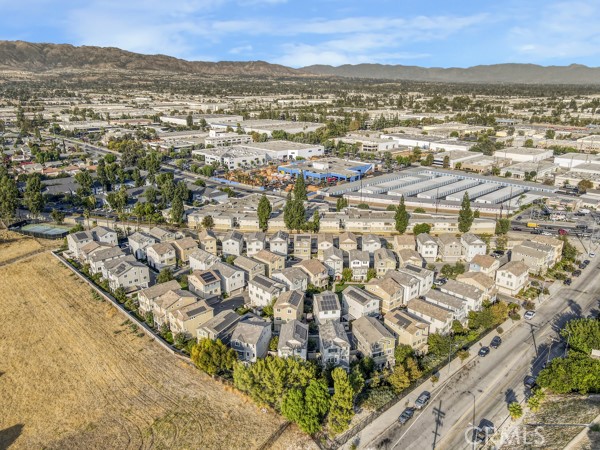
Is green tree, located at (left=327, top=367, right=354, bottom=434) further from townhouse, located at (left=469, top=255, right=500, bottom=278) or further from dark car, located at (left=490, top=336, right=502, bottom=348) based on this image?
townhouse, located at (left=469, top=255, right=500, bottom=278)

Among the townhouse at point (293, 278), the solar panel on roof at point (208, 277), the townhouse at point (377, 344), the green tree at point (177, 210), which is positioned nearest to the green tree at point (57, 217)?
the green tree at point (177, 210)

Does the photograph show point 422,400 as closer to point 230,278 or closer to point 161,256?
point 230,278

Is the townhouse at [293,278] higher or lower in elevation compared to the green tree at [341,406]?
higher

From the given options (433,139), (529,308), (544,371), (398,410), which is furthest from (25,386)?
(433,139)

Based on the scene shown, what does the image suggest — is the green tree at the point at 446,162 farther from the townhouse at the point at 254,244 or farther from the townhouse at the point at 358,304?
the townhouse at the point at 358,304

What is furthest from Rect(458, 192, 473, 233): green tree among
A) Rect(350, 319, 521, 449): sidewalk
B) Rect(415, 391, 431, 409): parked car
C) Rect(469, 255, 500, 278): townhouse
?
Rect(415, 391, 431, 409): parked car
